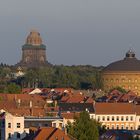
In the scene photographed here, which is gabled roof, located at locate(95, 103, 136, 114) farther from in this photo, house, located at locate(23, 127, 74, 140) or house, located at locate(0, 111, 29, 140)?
house, located at locate(23, 127, 74, 140)

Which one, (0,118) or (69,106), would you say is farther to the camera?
(69,106)

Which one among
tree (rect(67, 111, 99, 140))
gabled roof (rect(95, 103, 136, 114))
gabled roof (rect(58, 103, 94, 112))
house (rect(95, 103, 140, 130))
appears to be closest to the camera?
tree (rect(67, 111, 99, 140))

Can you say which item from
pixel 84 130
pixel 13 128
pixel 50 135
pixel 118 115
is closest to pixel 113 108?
pixel 118 115

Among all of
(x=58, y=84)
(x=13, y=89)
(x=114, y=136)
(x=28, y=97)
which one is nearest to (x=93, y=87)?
(x=58, y=84)

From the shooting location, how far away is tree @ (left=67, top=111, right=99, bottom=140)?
217ft

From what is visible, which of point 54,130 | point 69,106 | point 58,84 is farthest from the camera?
point 58,84

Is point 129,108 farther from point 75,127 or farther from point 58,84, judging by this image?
point 58,84

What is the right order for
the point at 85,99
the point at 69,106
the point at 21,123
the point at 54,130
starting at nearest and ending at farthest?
the point at 54,130 < the point at 21,123 < the point at 69,106 < the point at 85,99

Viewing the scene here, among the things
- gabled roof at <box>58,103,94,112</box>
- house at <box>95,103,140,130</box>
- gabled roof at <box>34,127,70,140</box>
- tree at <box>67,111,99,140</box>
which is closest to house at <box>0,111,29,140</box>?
tree at <box>67,111,99,140</box>

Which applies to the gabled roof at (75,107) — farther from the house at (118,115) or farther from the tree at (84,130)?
the tree at (84,130)

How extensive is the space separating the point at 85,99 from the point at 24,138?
63948mm

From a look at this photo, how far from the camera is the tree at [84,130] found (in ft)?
217

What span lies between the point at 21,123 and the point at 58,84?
5160 inches

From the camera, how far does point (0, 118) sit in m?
70.9
